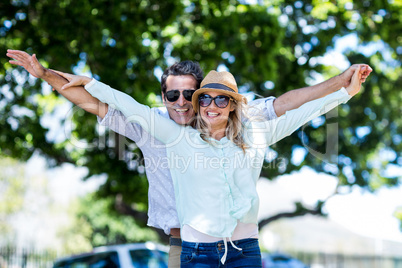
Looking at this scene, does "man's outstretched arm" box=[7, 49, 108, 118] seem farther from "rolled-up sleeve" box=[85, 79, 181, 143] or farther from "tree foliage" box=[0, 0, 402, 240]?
"tree foliage" box=[0, 0, 402, 240]

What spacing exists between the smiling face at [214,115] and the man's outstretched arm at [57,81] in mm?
547

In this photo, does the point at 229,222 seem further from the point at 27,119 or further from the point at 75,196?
the point at 75,196

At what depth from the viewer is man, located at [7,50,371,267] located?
2.53 meters

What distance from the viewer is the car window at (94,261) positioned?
7.61m

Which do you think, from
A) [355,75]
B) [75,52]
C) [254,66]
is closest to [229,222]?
[355,75]

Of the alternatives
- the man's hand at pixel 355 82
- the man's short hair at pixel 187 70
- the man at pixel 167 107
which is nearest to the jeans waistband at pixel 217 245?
the man at pixel 167 107

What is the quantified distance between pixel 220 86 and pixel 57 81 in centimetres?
87

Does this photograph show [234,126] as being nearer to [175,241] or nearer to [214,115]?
[214,115]

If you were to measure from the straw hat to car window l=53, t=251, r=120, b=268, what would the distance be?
18.3ft

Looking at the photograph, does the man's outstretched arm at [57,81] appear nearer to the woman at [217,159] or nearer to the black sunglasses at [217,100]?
the woman at [217,159]

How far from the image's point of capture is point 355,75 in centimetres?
252

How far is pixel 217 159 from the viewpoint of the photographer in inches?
95.5

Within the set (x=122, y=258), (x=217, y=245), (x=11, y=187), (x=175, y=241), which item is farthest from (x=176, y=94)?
(x=11, y=187)

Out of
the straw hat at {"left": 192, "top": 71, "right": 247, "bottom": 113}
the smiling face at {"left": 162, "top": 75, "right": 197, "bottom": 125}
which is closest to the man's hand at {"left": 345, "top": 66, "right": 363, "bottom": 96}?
the straw hat at {"left": 192, "top": 71, "right": 247, "bottom": 113}
